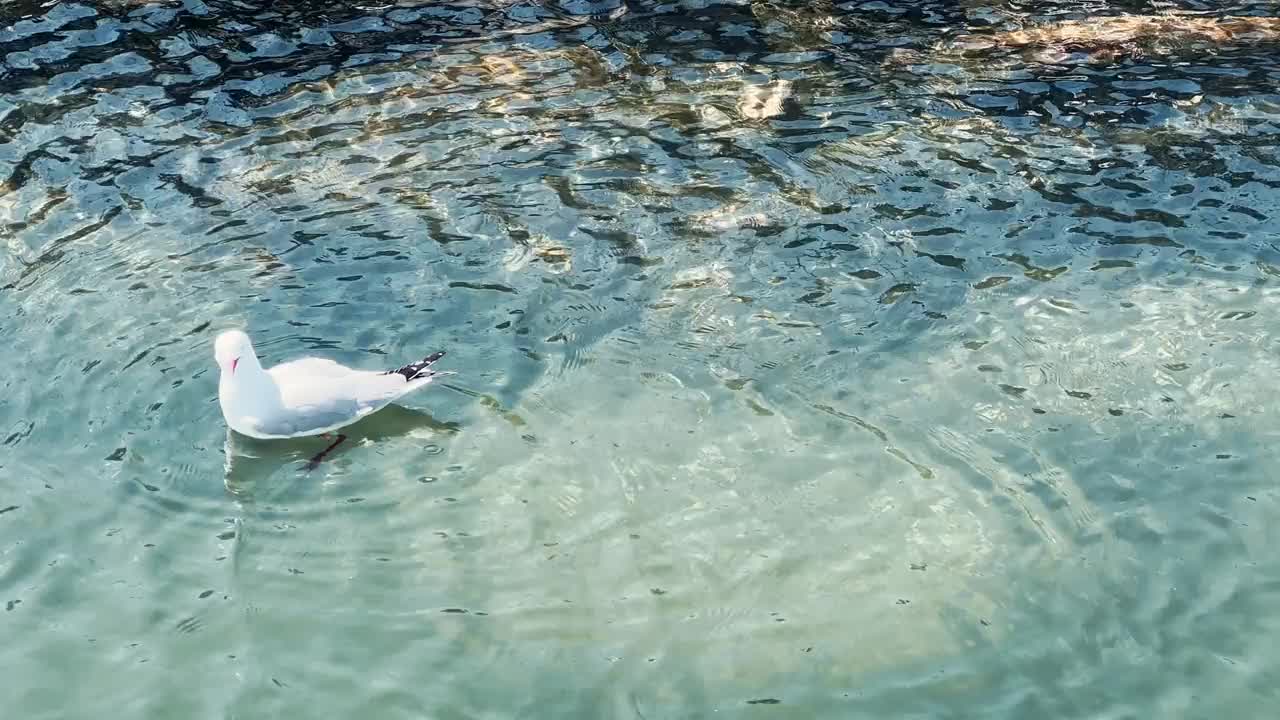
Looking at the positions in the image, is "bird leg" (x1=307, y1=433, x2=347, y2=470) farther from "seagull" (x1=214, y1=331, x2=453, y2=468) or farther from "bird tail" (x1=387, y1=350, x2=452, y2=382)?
"bird tail" (x1=387, y1=350, x2=452, y2=382)

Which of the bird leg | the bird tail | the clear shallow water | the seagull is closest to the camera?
the clear shallow water

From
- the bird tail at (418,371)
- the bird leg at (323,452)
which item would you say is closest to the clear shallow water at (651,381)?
the bird leg at (323,452)

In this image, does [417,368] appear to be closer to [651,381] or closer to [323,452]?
[323,452]

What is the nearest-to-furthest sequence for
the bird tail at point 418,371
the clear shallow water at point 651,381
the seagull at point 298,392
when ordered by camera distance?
the clear shallow water at point 651,381, the seagull at point 298,392, the bird tail at point 418,371

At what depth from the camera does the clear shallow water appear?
17.3 feet

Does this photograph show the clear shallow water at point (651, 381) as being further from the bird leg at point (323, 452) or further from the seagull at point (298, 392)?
the seagull at point (298, 392)

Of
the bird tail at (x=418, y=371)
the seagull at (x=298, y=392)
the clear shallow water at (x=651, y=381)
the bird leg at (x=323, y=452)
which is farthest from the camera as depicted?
the bird tail at (x=418, y=371)

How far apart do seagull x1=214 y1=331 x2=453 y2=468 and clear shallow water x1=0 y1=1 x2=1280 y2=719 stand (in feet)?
0.80

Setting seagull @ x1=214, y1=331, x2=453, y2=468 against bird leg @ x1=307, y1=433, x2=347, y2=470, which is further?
bird leg @ x1=307, y1=433, x2=347, y2=470

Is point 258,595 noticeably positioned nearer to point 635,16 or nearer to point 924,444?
point 924,444

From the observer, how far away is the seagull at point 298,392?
6.23m

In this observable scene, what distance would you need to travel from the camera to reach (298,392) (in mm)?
6363

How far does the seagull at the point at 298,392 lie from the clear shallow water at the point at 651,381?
24 cm

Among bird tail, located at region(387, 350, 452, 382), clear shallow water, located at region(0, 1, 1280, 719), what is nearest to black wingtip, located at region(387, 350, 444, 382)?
bird tail, located at region(387, 350, 452, 382)
